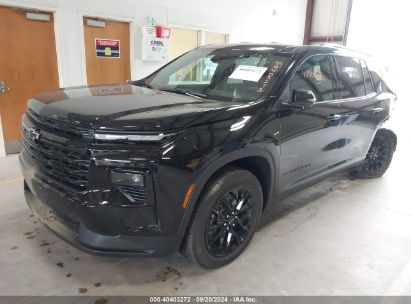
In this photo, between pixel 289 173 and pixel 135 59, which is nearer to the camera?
pixel 289 173

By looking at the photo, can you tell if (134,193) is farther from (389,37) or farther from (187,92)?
(389,37)

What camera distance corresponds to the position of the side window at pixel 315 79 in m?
2.45

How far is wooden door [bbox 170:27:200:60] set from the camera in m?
6.41

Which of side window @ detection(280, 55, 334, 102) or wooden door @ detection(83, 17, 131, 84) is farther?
wooden door @ detection(83, 17, 131, 84)

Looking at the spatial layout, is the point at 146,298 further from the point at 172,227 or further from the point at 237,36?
the point at 237,36

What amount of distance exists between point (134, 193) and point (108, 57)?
Result: 4.42 metres

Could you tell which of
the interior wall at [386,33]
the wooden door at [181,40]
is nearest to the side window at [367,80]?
the wooden door at [181,40]

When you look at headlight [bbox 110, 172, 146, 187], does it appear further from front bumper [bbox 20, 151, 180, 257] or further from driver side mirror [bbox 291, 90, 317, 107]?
driver side mirror [bbox 291, 90, 317, 107]

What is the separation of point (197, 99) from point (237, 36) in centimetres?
590

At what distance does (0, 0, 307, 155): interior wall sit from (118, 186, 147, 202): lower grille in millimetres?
3962

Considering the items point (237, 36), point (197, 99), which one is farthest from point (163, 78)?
point (237, 36)

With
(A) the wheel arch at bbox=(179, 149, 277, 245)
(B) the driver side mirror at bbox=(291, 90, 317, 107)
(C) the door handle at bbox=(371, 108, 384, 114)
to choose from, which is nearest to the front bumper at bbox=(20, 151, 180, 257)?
(A) the wheel arch at bbox=(179, 149, 277, 245)

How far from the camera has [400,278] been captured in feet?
7.52

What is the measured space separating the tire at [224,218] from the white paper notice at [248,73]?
0.75 metres
